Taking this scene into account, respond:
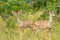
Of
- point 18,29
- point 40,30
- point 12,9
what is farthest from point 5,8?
point 40,30

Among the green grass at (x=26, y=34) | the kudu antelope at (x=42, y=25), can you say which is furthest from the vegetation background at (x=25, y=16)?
the kudu antelope at (x=42, y=25)

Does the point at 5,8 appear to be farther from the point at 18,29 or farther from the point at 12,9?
the point at 18,29

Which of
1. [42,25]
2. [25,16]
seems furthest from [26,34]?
[25,16]

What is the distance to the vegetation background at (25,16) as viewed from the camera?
7074 mm

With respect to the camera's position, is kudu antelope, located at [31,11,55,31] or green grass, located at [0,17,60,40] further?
kudu antelope, located at [31,11,55,31]

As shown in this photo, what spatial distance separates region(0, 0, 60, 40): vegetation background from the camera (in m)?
7.07

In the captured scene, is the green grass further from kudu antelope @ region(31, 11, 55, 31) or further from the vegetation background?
kudu antelope @ region(31, 11, 55, 31)

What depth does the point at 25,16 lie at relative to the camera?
32.5 feet

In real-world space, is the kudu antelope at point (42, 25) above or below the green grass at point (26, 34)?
above

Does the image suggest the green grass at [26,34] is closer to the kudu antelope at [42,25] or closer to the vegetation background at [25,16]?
the vegetation background at [25,16]

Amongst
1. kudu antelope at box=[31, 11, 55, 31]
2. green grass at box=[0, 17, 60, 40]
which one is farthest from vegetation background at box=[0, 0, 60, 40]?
kudu antelope at box=[31, 11, 55, 31]

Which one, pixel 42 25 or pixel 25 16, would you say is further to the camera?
pixel 25 16

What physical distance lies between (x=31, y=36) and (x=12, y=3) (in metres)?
2.70

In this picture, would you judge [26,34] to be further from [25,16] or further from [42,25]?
[25,16]
